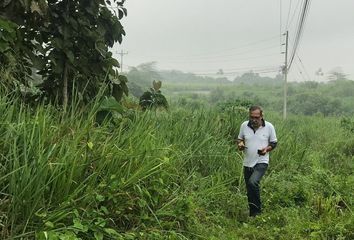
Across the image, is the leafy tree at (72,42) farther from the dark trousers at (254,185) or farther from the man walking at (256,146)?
the dark trousers at (254,185)

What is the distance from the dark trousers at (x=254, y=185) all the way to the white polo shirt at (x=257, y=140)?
0.08 meters

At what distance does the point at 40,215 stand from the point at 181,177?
227 cm

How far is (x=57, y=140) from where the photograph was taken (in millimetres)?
4395

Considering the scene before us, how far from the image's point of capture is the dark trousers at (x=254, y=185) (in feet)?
20.9

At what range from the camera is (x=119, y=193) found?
4.44 metres

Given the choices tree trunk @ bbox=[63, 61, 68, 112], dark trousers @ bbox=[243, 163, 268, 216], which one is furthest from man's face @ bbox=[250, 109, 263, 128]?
tree trunk @ bbox=[63, 61, 68, 112]

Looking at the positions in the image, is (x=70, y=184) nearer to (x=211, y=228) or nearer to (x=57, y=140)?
(x=57, y=140)

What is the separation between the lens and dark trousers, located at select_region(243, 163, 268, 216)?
251 inches

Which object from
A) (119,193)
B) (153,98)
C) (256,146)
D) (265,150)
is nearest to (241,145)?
(256,146)

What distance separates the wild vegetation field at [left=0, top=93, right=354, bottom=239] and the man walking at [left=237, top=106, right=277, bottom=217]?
32 cm

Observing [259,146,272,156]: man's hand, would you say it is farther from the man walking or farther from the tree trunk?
the tree trunk

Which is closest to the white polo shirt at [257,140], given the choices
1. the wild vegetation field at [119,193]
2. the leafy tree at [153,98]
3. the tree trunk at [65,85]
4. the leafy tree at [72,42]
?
the wild vegetation field at [119,193]

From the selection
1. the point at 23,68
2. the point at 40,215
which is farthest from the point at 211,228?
the point at 23,68

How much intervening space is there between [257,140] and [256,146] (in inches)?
3.3
